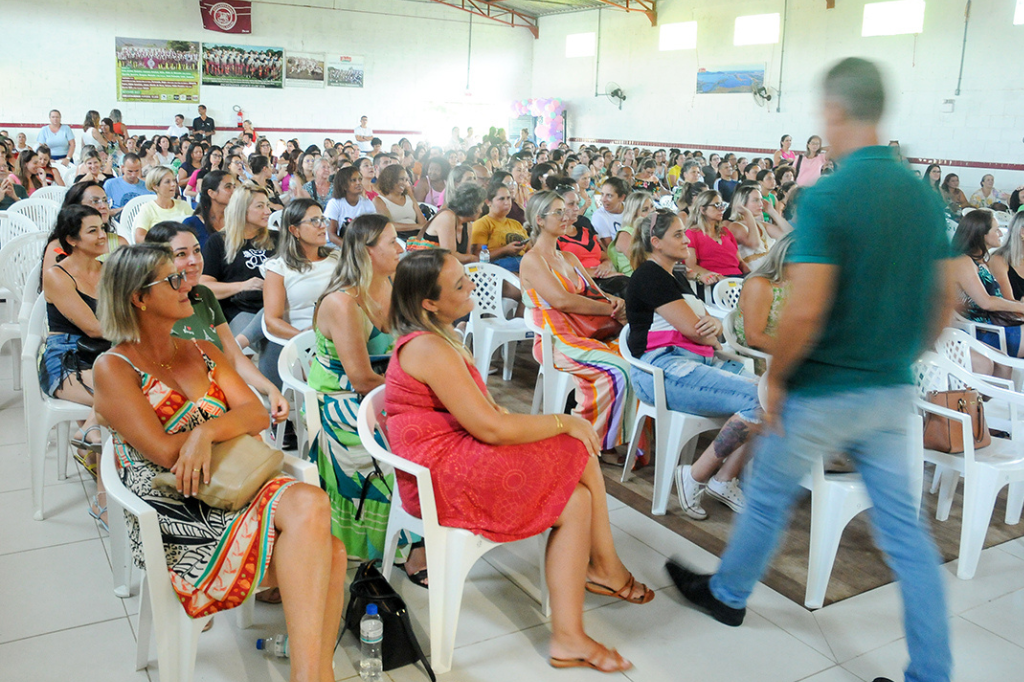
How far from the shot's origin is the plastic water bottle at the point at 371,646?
2.08m

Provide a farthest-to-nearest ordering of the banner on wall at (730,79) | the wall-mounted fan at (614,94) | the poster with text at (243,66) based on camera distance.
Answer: the wall-mounted fan at (614,94) < the poster with text at (243,66) < the banner on wall at (730,79)

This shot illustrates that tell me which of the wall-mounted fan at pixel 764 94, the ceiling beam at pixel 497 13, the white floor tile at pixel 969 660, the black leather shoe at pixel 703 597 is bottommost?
the white floor tile at pixel 969 660

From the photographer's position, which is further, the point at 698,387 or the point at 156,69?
the point at 156,69

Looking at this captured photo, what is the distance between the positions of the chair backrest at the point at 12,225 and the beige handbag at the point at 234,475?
147 inches

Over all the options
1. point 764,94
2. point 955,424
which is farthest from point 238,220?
point 764,94

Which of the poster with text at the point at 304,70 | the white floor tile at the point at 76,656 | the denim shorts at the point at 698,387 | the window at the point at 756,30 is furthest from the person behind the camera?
the poster with text at the point at 304,70

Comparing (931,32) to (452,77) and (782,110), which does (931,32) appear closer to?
(782,110)

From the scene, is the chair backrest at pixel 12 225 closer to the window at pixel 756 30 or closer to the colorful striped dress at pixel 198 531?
the colorful striped dress at pixel 198 531

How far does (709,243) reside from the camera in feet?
16.4

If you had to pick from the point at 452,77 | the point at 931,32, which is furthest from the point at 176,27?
the point at 931,32

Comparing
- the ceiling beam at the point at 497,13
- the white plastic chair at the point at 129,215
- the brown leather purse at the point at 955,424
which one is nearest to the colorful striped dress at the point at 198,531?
the brown leather purse at the point at 955,424

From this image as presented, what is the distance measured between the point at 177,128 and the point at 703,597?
14707 mm

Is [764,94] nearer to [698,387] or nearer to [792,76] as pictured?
[792,76]

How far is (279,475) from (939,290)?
1.61 m
